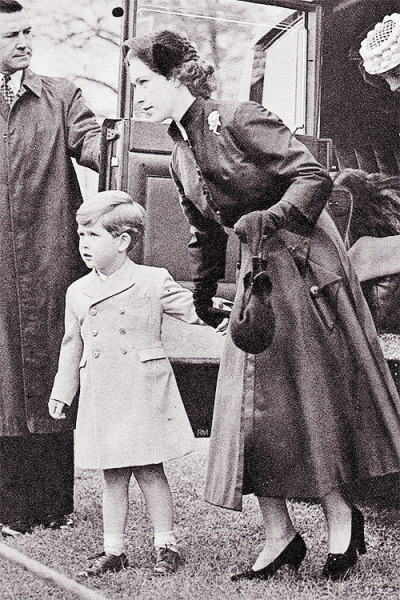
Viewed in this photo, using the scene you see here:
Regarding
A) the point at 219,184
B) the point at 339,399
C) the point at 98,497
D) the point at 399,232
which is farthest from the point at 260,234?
the point at 98,497

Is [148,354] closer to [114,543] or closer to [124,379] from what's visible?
[124,379]

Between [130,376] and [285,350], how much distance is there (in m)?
0.53

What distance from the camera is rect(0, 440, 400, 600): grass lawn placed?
219 centimetres

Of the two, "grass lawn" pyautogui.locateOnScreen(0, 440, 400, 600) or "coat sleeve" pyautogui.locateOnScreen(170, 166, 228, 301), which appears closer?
"grass lawn" pyautogui.locateOnScreen(0, 440, 400, 600)

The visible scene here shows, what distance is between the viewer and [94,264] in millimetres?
2621

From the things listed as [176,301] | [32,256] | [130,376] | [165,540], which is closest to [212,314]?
[176,301]

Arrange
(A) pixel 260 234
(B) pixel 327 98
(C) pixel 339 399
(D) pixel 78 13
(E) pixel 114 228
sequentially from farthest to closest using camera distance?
(B) pixel 327 98 < (D) pixel 78 13 < (E) pixel 114 228 < (C) pixel 339 399 < (A) pixel 260 234

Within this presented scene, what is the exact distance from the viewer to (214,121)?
7.56ft

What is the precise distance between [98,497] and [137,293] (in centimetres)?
125

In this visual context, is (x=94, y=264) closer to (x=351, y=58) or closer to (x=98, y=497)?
(x=98, y=497)

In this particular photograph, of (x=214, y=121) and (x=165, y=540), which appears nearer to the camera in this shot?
(x=214, y=121)

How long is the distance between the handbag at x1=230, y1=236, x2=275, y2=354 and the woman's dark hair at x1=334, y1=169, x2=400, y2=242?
127cm

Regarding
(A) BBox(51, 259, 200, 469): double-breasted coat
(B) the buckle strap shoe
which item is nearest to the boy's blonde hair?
(A) BBox(51, 259, 200, 469): double-breasted coat

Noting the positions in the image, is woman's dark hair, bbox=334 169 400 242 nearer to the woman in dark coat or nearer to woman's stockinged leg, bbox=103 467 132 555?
the woman in dark coat
